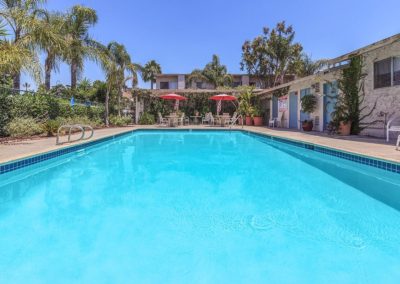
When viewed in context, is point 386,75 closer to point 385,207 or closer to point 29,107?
point 385,207

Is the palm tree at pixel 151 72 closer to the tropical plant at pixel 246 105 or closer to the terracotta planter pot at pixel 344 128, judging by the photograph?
the tropical plant at pixel 246 105

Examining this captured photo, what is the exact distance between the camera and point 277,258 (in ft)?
7.97

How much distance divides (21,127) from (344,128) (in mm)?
10814

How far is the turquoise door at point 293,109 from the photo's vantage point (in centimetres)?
1595

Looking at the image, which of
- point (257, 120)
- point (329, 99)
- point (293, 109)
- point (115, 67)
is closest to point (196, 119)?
point (257, 120)

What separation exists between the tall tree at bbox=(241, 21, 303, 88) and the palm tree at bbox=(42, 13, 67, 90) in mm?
19558

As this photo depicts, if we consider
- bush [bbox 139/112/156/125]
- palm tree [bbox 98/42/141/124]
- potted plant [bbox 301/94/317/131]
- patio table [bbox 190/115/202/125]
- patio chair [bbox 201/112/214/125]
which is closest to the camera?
potted plant [bbox 301/94/317/131]

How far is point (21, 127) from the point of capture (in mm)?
9148

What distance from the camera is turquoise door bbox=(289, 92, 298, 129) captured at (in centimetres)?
1595

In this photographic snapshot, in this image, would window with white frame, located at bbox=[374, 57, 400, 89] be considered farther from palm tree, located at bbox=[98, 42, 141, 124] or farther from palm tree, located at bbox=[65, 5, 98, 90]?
palm tree, located at bbox=[65, 5, 98, 90]

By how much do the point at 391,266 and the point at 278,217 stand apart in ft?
4.10

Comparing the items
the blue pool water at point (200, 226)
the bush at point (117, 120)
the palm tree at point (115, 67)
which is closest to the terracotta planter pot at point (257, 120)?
→ the palm tree at point (115, 67)

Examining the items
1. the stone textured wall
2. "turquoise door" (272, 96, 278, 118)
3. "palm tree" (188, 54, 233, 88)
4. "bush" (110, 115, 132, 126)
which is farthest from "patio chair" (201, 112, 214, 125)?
"palm tree" (188, 54, 233, 88)

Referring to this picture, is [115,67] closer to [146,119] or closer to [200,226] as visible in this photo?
[146,119]
